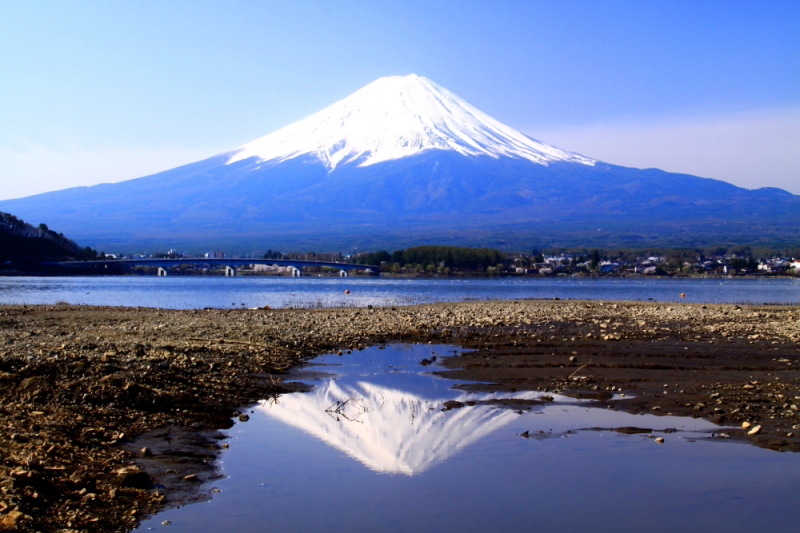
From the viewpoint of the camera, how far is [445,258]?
3915 inches

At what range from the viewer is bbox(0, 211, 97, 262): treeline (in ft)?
261

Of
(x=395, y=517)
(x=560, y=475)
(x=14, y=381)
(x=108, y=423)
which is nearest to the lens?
(x=395, y=517)

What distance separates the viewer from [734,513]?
6883mm

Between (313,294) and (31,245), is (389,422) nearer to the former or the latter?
(313,294)

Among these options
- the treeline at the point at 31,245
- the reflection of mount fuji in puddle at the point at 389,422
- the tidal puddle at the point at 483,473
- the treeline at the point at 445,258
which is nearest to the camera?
the tidal puddle at the point at 483,473

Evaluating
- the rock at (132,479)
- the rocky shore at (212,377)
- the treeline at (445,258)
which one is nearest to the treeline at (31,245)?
the treeline at (445,258)

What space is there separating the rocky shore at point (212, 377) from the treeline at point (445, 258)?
74.9 m

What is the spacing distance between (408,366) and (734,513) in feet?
29.9

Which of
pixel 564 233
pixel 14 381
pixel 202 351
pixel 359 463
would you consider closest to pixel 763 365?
pixel 359 463

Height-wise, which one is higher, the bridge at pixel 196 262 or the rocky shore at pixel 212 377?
the bridge at pixel 196 262

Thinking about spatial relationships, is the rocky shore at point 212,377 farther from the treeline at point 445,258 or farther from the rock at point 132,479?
the treeline at point 445,258

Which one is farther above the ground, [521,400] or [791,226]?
[791,226]

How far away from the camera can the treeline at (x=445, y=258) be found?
99625 mm

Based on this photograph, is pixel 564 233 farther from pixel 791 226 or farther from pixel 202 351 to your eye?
pixel 202 351
